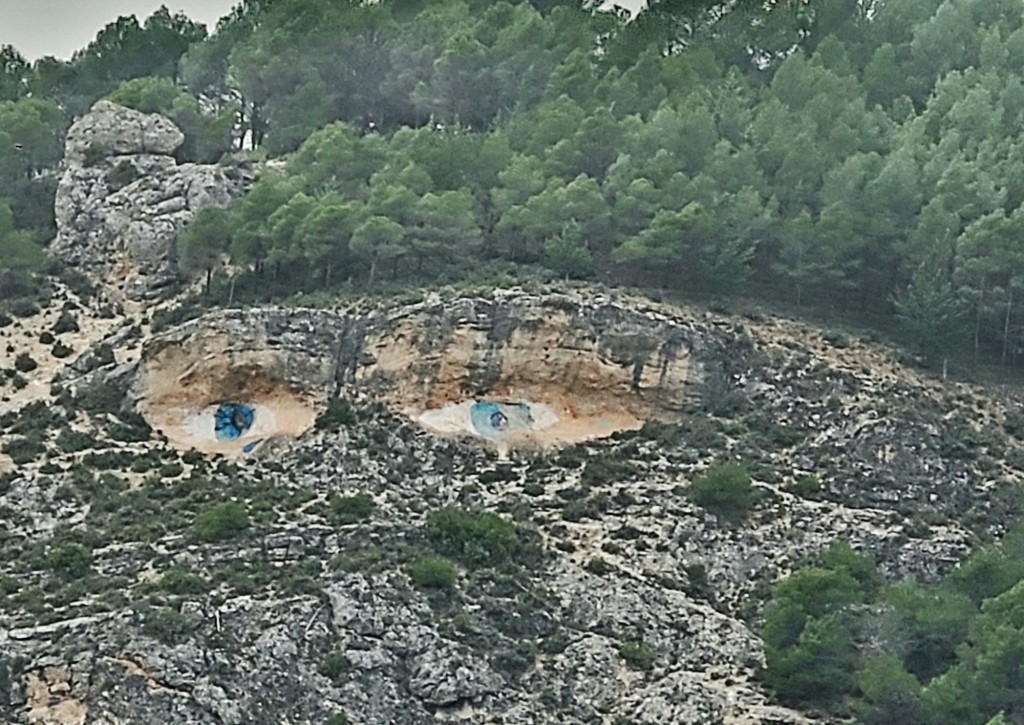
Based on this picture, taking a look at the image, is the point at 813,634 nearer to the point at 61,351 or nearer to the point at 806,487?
the point at 806,487

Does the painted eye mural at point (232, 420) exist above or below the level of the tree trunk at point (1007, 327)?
below

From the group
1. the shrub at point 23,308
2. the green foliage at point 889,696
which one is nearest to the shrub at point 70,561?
the shrub at point 23,308

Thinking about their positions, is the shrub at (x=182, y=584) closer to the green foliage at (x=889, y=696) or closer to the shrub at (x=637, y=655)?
the shrub at (x=637, y=655)

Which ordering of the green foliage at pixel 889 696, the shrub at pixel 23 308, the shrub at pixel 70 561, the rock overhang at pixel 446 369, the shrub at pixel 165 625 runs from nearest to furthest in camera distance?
the green foliage at pixel 889 696, the shrub at pixel 165 625, the shrub at pixel 70 561, the rock overhang at pixel 446 369, the shrub at pixel 23 308

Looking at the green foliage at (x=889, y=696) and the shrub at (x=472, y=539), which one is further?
the shrub at (x=472, y=539)

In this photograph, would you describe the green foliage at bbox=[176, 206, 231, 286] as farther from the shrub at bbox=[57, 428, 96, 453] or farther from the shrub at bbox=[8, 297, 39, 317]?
the shrub at bbox=[57, 428, 96, 453]

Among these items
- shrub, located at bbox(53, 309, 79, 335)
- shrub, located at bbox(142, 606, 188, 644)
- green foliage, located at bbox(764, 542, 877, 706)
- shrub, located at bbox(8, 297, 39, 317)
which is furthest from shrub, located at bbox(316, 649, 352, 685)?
shrub, located at bbox(8, 297, 39, 317)

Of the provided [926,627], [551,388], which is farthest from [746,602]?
[551,388]

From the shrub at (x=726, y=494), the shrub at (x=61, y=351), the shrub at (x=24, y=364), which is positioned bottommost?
the shrub at (x=24, y=364)
